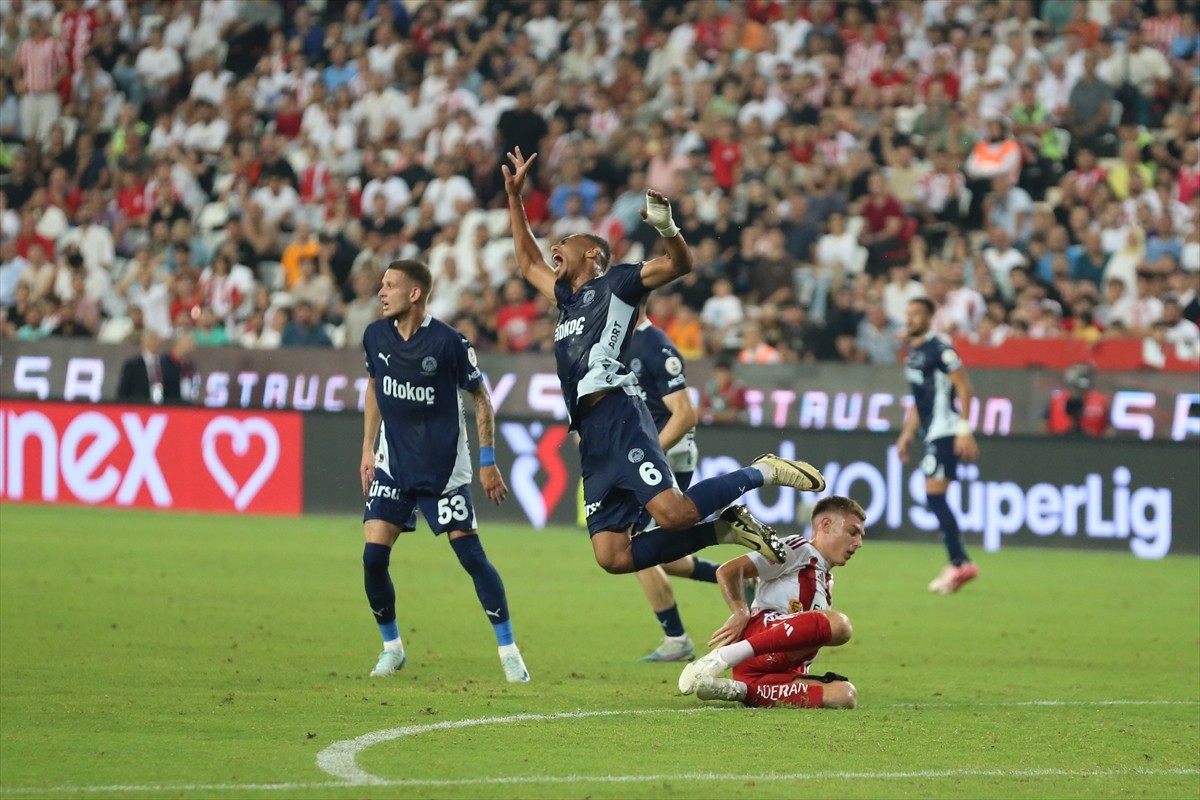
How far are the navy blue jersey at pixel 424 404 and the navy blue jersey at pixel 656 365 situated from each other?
1250 mm

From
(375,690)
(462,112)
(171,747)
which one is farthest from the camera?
(462,112)

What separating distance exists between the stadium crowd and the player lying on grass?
37.5 ft

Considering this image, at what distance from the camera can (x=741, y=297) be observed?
22.3 m

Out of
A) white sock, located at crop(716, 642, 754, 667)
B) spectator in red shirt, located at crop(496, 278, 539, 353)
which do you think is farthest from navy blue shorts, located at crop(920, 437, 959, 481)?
spectator in red shirt, located at crop(496, 278, 539, 353)

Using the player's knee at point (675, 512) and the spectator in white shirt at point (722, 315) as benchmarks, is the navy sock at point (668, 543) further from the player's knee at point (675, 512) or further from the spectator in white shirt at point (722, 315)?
the spectator in white shirt at point (722, 315)

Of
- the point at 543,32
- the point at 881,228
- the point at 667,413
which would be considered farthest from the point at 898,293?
the point at 667,413

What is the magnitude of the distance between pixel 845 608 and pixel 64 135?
19.0 meters

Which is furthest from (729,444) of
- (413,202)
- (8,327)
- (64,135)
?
(64,135)

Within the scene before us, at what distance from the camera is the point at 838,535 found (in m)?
8.76

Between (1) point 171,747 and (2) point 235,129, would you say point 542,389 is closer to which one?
(2) point 235,129

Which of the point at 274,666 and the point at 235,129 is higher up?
the point at 235,129

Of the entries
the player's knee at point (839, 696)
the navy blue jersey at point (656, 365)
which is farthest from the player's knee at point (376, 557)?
the player's knee at point (839, 696)

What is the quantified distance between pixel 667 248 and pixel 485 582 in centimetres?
250

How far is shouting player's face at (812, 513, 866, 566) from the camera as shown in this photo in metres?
8.76
